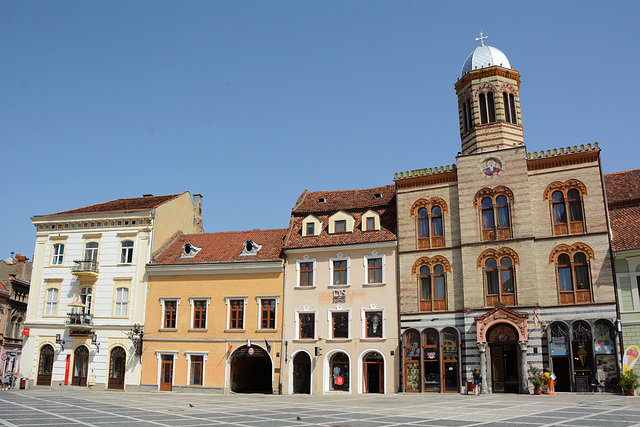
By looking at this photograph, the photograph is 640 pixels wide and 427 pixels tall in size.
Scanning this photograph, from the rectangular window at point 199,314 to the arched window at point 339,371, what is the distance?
9.13m

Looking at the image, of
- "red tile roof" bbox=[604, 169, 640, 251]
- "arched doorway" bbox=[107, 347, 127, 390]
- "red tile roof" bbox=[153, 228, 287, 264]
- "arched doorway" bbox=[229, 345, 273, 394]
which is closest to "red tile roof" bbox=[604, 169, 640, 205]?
"red tile roof" bbox=[604, 169, 640, 251]

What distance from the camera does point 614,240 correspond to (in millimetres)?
32250

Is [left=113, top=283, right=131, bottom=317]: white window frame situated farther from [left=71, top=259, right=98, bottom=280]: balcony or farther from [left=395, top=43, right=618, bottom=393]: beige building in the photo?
[left=395, top=43, right=618, bottom=393]: beige building

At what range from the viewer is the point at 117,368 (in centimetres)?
3947

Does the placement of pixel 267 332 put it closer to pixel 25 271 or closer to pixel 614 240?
A: pixel 614 240

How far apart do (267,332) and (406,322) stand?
895 cm

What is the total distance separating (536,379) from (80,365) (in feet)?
96.8

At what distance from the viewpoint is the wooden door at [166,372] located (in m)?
38.3

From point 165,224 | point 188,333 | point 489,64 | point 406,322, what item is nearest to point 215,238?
point 165,224

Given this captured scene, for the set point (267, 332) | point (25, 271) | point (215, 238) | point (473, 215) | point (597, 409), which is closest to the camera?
point (597, 409)

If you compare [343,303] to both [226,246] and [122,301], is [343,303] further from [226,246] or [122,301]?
[122,301]

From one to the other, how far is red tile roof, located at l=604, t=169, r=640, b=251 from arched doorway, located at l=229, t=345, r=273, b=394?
22.2 meters

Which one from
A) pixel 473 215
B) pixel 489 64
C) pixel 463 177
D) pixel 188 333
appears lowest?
pixel 188 333

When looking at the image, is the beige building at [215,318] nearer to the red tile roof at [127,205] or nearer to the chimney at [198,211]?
the red tile roof at [127,205]
